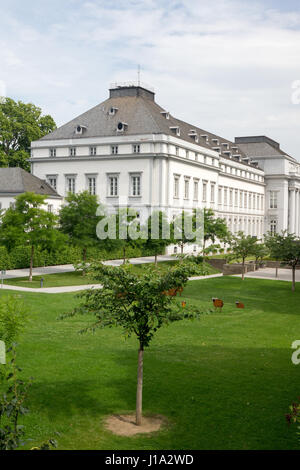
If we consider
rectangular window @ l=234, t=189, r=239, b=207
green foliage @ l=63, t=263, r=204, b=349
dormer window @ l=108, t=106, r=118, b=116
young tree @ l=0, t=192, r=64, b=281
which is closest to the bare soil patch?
green foliage @ l=63, t=263, r=204, b=349

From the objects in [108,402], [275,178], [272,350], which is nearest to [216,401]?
[108,402]

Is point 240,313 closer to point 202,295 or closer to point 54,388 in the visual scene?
point 202,295

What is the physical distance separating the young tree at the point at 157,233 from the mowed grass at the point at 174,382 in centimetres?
2222

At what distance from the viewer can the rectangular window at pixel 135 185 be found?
61.5m

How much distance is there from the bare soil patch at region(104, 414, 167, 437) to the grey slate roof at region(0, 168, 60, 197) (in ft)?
155

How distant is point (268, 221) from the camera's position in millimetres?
100875

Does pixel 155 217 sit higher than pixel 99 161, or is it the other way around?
pixel 99 161

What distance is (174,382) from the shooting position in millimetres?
15445

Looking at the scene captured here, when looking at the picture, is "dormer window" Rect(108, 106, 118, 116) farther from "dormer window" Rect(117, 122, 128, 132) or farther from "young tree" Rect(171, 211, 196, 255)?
"young tree" Rect(171, 211, 196, 255)

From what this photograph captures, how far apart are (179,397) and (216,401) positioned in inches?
39.4

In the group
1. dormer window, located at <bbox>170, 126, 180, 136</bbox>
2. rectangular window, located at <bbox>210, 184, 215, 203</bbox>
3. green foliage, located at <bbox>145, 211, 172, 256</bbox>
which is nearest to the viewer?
green foliage, located at <bbox>145, 211, 172, 256</bbox>

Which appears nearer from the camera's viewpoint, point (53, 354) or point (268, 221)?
point (53, 354)

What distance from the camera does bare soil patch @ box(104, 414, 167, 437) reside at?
39.7 feet

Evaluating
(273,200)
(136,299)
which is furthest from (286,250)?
(273,200)
